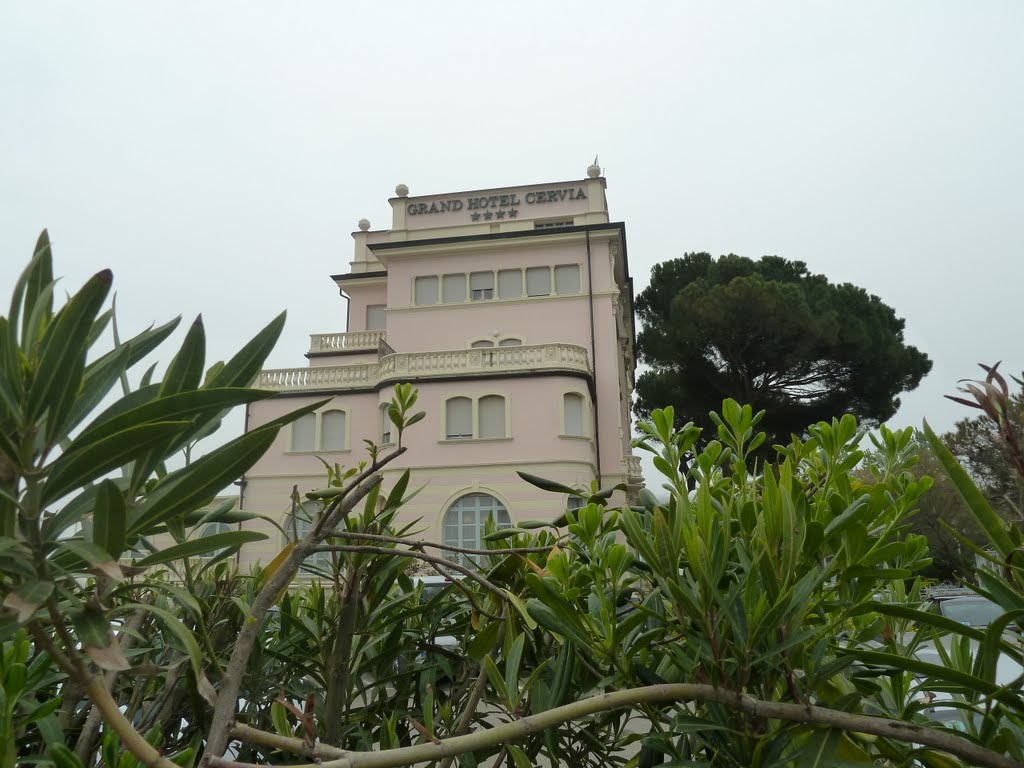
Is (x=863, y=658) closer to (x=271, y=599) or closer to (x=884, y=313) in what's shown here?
(x=271, y=599)

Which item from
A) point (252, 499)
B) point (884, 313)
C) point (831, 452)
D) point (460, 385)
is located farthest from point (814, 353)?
point (831, 452)

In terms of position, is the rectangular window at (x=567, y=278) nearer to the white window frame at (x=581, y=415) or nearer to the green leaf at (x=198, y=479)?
the white window frame at (x=581, y=415)

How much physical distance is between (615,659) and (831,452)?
56 centimetres

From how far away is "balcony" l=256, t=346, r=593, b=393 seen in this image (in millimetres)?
19953

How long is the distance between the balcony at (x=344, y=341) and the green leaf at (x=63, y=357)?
23.2 m

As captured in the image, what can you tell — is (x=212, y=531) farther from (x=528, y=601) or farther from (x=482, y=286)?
(x=482, y=286)

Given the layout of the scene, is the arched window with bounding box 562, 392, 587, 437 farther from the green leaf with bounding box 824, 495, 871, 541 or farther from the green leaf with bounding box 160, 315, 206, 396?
the green leaf with bounding box 160, 315, 206, 396

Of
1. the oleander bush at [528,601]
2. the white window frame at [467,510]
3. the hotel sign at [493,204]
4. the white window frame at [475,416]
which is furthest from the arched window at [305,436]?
the oleander bush at [528,601]

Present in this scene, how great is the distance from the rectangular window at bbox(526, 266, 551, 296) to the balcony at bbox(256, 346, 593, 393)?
11.4 feet

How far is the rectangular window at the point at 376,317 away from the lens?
85.0 feet

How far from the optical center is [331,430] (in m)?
21.1

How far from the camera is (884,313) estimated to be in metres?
31.8

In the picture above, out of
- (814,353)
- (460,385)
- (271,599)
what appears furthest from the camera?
(814,353)

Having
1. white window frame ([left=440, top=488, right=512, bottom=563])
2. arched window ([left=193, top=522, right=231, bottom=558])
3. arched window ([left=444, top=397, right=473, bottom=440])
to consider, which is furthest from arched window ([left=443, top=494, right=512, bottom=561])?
arched window ([left=193, top=522, right=231, bottom=558])
